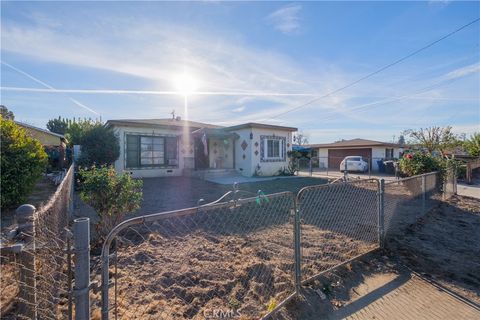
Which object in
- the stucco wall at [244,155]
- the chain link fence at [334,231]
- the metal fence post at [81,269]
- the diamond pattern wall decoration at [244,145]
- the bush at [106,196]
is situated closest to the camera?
the metal fence post at [81,269]

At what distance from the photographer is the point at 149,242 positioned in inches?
172

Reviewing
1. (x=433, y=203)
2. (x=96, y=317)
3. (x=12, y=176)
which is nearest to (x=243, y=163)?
(x=433, y=203)

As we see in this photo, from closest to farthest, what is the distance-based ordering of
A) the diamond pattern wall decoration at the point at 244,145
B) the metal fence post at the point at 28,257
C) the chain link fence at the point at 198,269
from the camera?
the metal fence post at the point at 28,257 < the chain link fence at the point at 198,269 < the diamond pattern wall decoration at the point at 244,145

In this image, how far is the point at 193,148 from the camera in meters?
15.9

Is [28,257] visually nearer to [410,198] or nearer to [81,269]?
[81,269]

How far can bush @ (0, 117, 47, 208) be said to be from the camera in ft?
19.2

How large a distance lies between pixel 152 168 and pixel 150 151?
1000 mm

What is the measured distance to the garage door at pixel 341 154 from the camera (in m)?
27.3

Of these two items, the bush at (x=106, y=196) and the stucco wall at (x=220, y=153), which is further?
the stucco wall at (x=220, y=153)

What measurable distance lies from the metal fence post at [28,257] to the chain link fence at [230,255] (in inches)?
16.7

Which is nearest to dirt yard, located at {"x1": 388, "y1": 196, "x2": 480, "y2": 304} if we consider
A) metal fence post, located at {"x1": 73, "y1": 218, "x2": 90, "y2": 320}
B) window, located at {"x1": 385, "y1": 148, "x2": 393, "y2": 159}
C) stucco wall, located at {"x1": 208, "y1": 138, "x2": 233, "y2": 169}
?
metal fence post, located at {"x1": 73, "y1": 218, "x2": 90, "y2": 320}

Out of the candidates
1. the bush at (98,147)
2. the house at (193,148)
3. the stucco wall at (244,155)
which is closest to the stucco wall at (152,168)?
the house at (193,148)

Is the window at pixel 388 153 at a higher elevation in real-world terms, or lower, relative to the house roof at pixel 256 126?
lower

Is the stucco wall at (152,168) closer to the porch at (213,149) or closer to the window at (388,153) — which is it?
the porch at (213,149)
